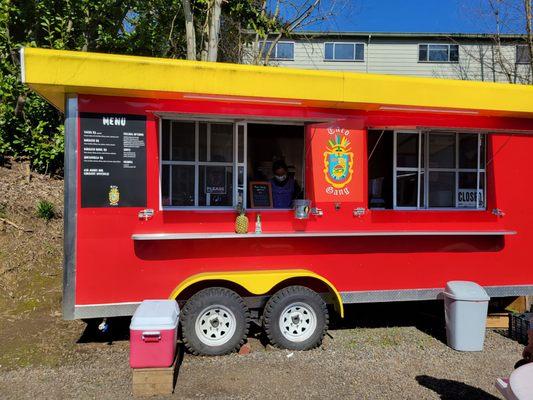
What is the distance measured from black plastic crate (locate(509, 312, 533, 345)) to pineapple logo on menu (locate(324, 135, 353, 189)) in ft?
8.75

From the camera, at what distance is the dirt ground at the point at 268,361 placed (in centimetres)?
423

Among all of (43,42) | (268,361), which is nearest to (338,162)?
(268,361)

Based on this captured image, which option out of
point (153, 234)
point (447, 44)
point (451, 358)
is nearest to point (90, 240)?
point (153, 234)

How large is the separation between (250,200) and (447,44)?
18.1 m

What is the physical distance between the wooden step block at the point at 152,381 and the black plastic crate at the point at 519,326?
4102mm

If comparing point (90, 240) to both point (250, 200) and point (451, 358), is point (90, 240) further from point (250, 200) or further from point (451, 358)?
point (451, 358)

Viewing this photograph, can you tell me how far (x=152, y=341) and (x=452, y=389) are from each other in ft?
9.16

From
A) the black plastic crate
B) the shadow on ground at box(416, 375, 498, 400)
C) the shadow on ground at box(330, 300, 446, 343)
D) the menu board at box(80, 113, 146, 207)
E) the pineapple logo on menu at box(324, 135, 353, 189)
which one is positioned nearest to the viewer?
the shadow on ground at box(416, 375, 498, 400)

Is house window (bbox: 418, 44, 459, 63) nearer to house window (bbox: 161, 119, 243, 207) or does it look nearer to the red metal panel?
the red metal panel

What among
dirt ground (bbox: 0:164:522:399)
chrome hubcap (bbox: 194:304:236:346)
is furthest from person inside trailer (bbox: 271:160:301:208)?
dirt ground (bbox: 0:164:522:399)

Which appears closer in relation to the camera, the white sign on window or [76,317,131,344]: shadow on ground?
[76,317,131,344]: shadow on ground

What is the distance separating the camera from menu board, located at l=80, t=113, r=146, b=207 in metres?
4.68

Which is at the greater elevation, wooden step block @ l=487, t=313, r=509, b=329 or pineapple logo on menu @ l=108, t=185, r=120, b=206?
pineapple logo on menu @ l=108, t=185, r=120, b=206

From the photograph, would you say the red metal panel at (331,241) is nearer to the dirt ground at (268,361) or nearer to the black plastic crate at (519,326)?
the black plastic crate at (519,326)
